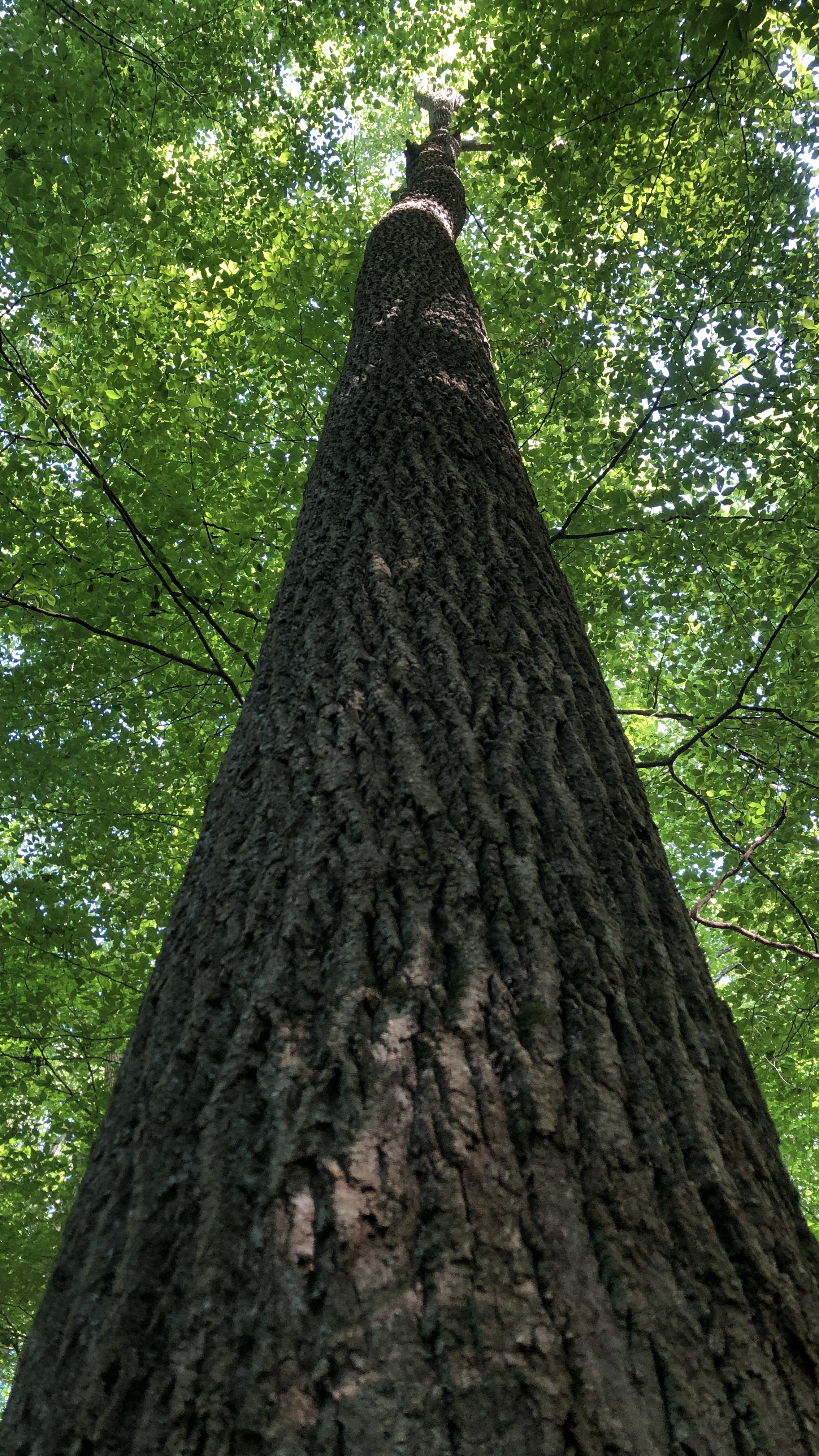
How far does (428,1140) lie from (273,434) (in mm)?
7294

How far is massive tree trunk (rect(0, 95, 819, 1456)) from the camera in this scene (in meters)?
0.86

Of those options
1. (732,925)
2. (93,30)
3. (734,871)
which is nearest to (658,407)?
(734,871)

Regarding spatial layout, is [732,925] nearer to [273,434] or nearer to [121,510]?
[121,510]

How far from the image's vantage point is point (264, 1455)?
81cm

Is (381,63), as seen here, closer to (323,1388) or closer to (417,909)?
(417,909)

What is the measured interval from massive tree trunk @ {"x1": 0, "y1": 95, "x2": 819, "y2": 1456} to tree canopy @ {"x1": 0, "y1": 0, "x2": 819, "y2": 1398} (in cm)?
331

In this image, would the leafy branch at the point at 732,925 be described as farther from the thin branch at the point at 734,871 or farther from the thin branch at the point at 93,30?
the thin branch at the point at 93,30

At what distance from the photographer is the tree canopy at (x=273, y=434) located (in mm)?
5551

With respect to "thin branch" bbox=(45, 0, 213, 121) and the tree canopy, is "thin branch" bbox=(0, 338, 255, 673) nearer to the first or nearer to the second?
the tree canopy

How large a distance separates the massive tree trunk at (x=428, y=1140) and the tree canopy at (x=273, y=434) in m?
3.31

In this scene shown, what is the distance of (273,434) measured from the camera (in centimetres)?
740

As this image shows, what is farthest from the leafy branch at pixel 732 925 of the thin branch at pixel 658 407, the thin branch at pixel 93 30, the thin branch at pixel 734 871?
the thin branch at pixel 93 30

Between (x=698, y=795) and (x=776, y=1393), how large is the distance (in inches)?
187

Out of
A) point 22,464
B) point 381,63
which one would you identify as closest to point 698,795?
point 22,464
